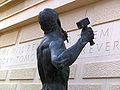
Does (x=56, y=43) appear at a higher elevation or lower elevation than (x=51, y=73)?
higher

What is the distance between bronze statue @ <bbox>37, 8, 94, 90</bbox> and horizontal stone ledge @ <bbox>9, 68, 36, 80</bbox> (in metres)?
3.20

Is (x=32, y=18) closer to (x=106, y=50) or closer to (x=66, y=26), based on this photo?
(x=66, y=26)

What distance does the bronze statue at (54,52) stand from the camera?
10.6ft

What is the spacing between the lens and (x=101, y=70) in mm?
4785

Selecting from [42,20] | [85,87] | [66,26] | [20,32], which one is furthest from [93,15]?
[20,32]

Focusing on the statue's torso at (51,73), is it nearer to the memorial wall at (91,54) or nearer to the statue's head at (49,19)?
the statue's head at (49,19)

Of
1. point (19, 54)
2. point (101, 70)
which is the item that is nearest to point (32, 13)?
point (19, 54)

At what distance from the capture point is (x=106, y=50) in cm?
484

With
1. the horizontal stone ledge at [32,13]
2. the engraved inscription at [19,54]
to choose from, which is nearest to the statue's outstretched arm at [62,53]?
the horizontal stone ledge at [32,13]

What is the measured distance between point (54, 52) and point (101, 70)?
1.73m

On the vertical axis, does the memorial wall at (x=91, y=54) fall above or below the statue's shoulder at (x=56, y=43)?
below

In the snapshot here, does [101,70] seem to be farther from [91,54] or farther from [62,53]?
[62,53]

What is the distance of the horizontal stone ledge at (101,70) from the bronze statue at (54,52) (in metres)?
1.22

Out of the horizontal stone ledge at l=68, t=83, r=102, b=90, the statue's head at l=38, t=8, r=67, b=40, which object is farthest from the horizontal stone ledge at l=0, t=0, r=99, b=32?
the statue's head at l=38, t=8, r=67, b=40
